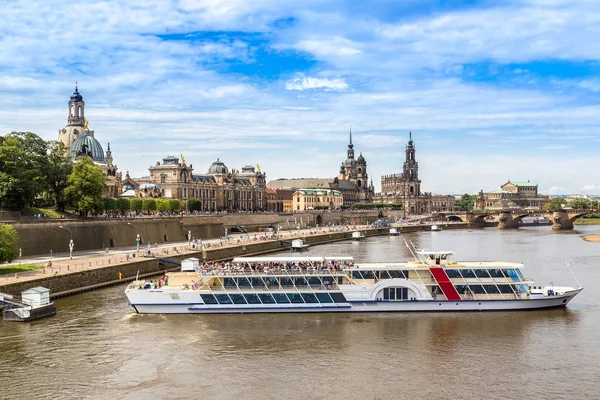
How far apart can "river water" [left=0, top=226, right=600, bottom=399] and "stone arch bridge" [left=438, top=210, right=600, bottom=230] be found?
391 feet

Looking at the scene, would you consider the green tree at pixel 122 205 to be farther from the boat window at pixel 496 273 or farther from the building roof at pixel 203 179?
the boat window at pixel 496 273

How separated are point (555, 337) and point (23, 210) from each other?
52245 mm

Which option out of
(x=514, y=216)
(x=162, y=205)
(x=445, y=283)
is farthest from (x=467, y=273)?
(x=514, y=216)

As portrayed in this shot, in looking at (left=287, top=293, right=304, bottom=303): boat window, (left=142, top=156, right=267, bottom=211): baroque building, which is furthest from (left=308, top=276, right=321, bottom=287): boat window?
(left=142, top=156, right=267, bottom=211): baroque building

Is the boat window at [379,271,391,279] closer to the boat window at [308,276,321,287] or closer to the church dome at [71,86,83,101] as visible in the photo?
the boat window at [308,276,321,287]

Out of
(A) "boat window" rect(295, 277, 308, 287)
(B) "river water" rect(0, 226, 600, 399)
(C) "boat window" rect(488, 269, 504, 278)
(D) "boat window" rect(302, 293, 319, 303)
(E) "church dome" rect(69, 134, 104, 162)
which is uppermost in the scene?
(E) "church dome" rect(69, 134, 104, 162)

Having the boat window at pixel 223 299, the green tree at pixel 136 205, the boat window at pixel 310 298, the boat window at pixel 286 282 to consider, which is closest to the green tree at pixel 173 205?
the green tree at pixel 136 205

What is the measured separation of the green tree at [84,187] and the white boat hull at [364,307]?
35266 mm

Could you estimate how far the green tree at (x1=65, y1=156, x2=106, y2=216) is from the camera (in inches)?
2785

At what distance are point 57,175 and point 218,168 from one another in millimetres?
93483

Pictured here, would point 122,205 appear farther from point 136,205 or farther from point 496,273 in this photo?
point 496,273

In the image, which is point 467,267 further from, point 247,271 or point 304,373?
point 304,373

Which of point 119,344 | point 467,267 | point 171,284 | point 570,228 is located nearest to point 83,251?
point 171,284

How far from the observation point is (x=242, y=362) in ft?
96.7
